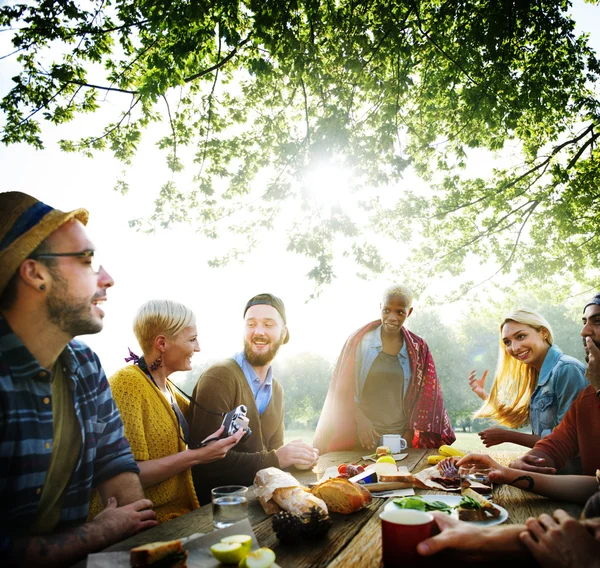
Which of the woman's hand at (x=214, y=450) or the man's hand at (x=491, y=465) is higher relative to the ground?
the woman's hand at (x=214, y=450)

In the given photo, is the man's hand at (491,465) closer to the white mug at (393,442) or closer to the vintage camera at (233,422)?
the white mug at (393,442)

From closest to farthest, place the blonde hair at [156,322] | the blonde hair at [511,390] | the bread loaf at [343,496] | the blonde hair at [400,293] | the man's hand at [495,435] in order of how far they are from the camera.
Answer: the bread loaf at [343,496], the blonde hair at [156,322], the man's hand at [495,435], the blonde hair at [511,390], the blonde hair at [400,293]

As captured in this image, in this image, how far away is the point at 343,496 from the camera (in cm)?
185

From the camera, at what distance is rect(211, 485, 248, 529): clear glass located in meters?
1.71

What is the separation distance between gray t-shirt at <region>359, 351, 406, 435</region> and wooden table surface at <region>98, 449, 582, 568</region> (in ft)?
6.98

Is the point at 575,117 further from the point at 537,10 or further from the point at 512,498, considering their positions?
the point at 512,498

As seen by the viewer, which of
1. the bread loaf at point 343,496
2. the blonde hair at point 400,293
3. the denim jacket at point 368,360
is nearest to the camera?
the bread loaf at point 343,496

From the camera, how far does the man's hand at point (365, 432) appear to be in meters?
4.03

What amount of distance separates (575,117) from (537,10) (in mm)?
3356

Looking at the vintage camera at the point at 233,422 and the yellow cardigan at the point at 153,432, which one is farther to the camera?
the vintage camera at the point at 233,422

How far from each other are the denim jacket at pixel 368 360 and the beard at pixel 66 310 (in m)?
3.31

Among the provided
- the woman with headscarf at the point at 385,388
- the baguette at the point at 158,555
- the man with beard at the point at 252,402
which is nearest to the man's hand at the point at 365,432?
the woman with headscarf at the point at 385,388

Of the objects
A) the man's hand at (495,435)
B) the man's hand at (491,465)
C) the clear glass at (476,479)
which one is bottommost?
the man's hand at (495,435)

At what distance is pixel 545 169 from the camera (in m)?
8.73
